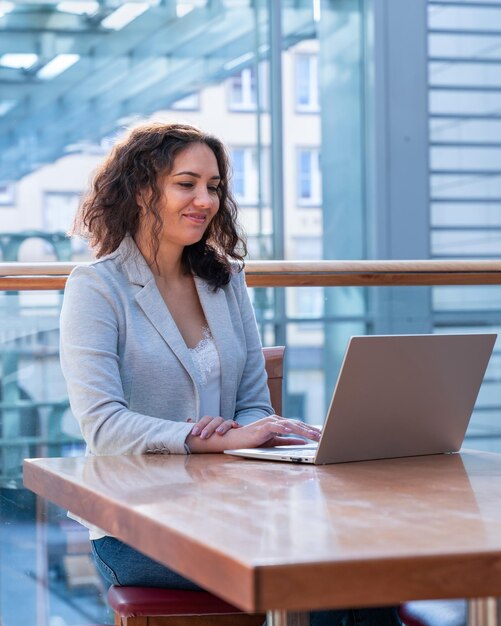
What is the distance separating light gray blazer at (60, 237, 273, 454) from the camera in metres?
1.86

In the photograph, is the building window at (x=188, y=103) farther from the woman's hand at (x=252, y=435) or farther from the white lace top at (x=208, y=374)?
the woman's hand at (x=252, y=435)

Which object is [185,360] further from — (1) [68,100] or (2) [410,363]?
(1) [68,100]

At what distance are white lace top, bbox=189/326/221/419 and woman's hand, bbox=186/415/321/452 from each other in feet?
0.84

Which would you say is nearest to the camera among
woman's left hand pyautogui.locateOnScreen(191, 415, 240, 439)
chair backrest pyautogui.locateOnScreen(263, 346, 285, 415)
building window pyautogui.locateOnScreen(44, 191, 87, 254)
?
woman's left hand pyautogui.locateOnScreen(191, 415, 240, 439)

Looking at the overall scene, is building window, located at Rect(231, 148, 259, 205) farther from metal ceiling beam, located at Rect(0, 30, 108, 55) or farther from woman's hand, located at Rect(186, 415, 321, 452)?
woman's hand, located at Rect(186, 415, 321, 452)

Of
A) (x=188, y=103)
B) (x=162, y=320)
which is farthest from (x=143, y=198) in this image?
(x=188, y=103)

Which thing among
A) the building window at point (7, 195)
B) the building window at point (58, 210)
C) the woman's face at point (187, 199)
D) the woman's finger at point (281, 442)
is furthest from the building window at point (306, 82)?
the woman's finger at point (281, 442)

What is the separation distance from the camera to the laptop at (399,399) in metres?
1.55

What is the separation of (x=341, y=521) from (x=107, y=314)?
92 cm

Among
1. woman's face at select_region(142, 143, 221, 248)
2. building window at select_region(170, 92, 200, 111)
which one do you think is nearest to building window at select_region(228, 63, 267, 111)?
building window at select_region(170, 92, 200, 111)

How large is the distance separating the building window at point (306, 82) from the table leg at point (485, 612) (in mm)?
6253

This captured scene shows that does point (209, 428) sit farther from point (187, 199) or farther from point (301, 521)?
point (301, 521)

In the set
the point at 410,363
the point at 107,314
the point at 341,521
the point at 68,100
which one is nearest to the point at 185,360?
the point at 107,314

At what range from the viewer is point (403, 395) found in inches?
64.0
